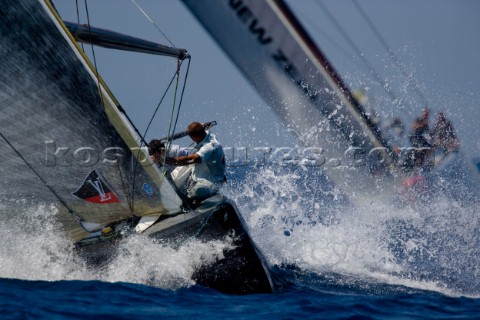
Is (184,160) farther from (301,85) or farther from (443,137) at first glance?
(443,137)

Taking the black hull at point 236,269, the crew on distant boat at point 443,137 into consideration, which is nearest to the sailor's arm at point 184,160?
the black hull at point 236,269

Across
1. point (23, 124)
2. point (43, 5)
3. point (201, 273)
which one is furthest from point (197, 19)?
point (201, 273)

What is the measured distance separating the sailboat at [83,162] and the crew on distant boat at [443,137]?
4163 mm

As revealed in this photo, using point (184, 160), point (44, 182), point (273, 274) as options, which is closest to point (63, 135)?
point (44, 182)

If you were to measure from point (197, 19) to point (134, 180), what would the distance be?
5.35ft

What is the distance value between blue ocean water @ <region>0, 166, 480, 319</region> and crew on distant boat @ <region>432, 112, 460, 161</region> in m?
1.06

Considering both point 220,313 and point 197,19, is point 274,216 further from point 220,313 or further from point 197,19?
point 220,313

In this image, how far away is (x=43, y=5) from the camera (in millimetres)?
5422

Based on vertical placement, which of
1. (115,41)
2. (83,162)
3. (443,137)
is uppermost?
(115,41)

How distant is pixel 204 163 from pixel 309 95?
52.1 inches

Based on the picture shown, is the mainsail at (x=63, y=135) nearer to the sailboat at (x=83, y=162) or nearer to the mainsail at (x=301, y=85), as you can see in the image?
the sailboat at (x=83, y=162)

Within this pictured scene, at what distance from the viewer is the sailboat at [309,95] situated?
595cm

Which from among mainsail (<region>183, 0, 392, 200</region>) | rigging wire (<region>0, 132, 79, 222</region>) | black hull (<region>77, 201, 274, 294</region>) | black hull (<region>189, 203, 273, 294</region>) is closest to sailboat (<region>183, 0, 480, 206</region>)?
mainsail (<region>183, 0, 392, 200</region>)

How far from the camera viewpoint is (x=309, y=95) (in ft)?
22.0
